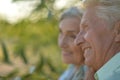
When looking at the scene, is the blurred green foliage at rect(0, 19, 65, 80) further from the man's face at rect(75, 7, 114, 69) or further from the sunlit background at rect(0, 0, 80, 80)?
the man's face at rect(75, 7, 114, 69)

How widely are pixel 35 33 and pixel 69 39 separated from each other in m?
1.25

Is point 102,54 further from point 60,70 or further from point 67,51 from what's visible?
point 60,70

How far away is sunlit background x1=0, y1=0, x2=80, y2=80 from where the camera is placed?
11.7 feet

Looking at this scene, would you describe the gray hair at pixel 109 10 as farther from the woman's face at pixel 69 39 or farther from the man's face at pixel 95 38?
the woman's face at pixel 69 39

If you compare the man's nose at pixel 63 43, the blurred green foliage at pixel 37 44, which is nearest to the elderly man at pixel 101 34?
the man's nose at pixel 63 43

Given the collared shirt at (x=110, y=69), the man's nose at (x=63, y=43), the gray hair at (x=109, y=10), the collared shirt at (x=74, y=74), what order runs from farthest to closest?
the man's nose at (x=63, y=43) < the collared shirt at (x=74, y=74) < the gray hair at (x=109, y=10) < the collared shirt at (x=110, y=69)

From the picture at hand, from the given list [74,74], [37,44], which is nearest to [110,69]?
[74,74]

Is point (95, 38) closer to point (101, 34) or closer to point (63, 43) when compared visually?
point (101, 34)

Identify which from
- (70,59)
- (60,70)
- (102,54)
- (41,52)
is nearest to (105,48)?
(102,54)

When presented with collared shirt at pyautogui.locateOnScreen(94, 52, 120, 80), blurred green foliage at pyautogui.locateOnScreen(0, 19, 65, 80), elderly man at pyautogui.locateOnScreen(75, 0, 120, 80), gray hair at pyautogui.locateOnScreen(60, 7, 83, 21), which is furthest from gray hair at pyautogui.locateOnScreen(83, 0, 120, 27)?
blurred green foliage at pyautogui.locateOnScreen(0, 19, 65, 80)

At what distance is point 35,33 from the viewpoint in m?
4.33

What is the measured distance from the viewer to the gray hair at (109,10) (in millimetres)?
2311

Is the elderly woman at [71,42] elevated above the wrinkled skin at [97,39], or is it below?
below

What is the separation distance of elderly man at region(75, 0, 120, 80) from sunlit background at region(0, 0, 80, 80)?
3.20 feet
